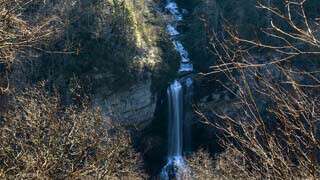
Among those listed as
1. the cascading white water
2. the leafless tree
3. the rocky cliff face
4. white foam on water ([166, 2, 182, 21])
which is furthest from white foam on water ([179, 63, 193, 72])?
the leafless tree

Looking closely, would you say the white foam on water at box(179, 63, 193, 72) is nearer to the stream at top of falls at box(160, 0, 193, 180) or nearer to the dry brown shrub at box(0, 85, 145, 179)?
the stream at top of falls at box(160, 0, 193, 180)

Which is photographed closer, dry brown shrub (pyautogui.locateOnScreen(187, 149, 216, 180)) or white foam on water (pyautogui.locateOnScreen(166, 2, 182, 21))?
dry brown shrub (pyautogui.locateOnScreen(187, 149, 216, 180))

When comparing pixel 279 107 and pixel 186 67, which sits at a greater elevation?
pixel 279 107

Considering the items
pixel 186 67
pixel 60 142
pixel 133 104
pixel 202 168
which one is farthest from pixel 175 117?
pixel 60 142

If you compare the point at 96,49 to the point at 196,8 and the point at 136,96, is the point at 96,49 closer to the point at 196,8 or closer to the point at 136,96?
the point at 136,96

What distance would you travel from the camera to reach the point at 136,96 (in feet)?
85.5

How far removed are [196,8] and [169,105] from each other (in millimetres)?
6471

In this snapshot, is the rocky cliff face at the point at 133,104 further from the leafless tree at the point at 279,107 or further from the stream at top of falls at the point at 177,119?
the leafless tree at the point at 279,107

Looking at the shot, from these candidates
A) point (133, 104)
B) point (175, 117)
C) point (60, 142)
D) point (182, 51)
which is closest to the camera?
point (60, 142)

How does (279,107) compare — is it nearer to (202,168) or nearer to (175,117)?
(202,168)

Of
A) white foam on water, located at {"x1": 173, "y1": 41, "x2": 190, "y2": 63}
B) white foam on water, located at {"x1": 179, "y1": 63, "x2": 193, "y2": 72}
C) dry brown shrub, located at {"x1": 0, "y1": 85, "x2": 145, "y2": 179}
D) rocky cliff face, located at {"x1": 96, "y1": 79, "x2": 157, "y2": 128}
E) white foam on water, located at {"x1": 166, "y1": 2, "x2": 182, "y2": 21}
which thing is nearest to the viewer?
dry brown shrub, located at {"x1": 0, "y1": 85, "x2": 145, "y2": 179}

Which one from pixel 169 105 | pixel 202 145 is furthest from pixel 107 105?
pixel 202 145

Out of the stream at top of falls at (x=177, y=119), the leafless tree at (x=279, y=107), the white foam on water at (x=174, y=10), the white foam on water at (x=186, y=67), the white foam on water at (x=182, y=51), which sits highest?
the leafless tree at (x=279, y=107)

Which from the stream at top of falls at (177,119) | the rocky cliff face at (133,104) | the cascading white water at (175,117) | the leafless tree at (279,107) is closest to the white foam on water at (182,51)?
the stream at top of falls at (177,119)
